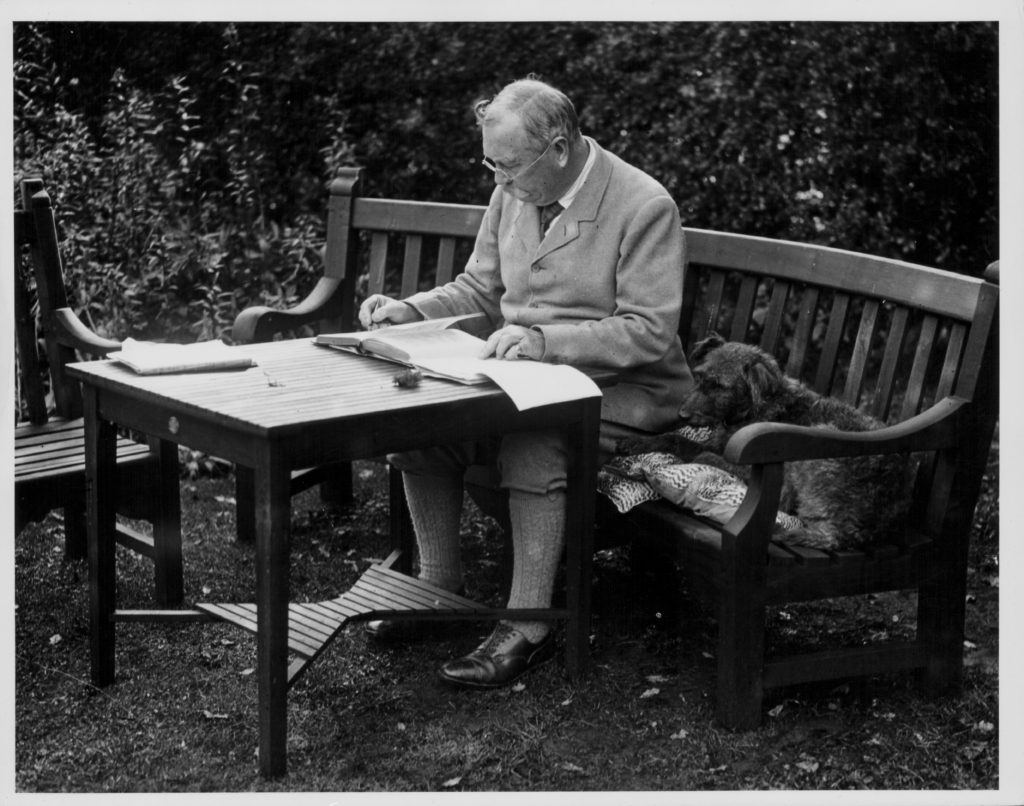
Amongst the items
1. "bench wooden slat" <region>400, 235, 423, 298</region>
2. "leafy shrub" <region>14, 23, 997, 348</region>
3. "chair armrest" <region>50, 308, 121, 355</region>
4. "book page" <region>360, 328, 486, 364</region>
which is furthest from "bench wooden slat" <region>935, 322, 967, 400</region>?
"leafy shrub" <region>14, 23, 997, 348</region>

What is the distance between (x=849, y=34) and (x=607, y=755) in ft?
15.5

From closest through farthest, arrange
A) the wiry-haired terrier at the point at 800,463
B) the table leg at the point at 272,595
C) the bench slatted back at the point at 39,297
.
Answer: the table leg at the point at 272,595, the wiry-haired terrier at the point at 800,463, the bench slatted back at the point at 39,297

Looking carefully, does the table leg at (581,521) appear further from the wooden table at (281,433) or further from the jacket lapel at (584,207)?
the jacket lapel at (584,207)

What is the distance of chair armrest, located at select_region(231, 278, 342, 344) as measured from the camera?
17.5ft

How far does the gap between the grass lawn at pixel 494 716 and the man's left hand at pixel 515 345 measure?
108 centimetres

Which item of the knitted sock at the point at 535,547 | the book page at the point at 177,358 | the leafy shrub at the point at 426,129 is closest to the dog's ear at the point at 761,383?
the knitted sock at the point at 535,547

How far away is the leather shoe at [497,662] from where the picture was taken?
4254 millimetres

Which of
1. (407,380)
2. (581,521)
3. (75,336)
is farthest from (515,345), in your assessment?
(75,336)

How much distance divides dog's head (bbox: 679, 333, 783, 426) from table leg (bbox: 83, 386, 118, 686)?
1900mm

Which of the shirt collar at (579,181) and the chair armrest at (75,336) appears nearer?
the shirt collar at (579,181)

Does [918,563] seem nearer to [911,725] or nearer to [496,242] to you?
[911,725]

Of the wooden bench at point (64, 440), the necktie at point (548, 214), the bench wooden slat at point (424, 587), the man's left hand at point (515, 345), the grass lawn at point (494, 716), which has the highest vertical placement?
the necktie at point (548, 214)

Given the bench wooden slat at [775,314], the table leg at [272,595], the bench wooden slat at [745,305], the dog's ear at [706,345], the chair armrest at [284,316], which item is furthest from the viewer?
the chair armrest at [284,316]

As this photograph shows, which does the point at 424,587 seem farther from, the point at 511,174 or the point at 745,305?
the point at 745,305
